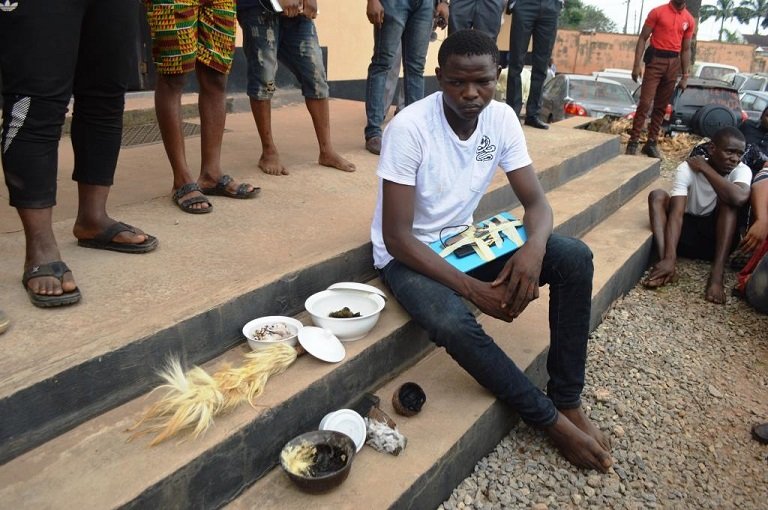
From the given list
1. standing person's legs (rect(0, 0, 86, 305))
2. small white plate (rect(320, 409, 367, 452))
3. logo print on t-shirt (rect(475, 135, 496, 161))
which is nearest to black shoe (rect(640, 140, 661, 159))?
logo print on t-shirt (rect(475, 135, 496, 161))

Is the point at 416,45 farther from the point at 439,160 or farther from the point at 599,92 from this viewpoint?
the point at 599,92

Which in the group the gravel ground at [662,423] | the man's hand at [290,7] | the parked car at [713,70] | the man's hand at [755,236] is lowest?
the gravel ground at [662,423]

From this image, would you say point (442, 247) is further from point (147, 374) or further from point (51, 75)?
point (51, 75)

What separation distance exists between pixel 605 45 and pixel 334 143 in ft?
91.1

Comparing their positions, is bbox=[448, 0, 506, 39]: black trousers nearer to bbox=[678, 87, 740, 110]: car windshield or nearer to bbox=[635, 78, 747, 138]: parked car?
bbox=[635, 78, 747, 138]: parked car

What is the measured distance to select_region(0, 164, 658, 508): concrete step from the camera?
4.98 feet

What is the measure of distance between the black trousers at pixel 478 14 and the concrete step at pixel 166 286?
2.17 metres

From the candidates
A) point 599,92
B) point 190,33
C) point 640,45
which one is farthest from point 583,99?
point 190,33

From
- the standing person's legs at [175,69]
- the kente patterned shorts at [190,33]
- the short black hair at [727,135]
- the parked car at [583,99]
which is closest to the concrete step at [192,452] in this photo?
the standing person's legs at [175,69]

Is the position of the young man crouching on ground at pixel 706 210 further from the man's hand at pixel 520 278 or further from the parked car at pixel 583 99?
the parked car at pixel 583 99

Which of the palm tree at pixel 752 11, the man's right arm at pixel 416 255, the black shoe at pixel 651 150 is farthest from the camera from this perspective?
the palm tree at pixel 752 11

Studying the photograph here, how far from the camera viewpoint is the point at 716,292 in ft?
13.1

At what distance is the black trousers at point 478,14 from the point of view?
5.30m

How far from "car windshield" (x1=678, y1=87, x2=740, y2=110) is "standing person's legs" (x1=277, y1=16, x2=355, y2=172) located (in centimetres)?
747
